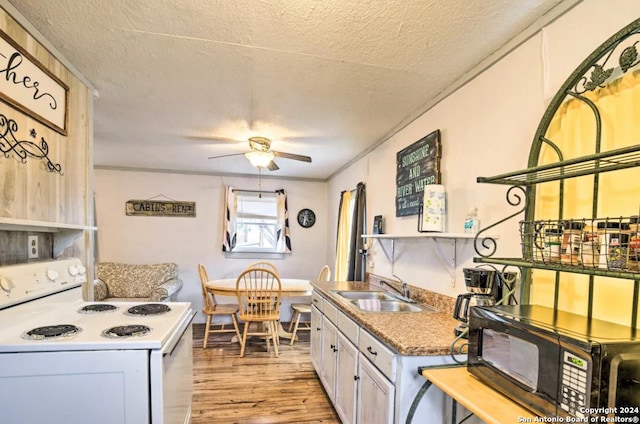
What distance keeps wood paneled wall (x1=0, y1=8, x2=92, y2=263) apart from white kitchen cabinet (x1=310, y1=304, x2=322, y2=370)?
1.85 m

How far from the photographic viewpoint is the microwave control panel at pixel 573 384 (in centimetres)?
81

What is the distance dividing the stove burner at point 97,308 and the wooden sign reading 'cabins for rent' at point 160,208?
10.6ft

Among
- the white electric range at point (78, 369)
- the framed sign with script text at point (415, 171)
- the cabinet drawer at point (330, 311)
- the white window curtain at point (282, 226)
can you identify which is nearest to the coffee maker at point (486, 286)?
the framed sign with script text at point (415, 171)

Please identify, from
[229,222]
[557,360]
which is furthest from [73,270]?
[229,222]

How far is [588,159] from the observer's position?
37.9 inches

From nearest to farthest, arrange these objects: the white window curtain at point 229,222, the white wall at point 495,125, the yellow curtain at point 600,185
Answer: the yellow curtain at point 600,185 → the white wall at point 495,125 → the white window curtain at point 229,222

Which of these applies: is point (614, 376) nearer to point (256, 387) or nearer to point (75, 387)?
point (75, 387)

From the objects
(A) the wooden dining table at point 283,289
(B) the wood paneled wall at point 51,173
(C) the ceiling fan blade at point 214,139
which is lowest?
(A) the wooden dining table at point 283,289

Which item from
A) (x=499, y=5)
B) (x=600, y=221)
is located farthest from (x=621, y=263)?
(x=499, y=5)

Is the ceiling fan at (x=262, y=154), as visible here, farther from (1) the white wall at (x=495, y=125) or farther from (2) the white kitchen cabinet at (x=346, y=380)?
(2) the white kitchen cabinet at (x=346, y=380)

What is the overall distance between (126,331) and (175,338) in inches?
→ 8.5

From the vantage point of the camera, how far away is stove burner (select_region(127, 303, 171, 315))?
5.76ft

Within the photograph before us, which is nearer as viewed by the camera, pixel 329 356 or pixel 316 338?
pixel 329 356

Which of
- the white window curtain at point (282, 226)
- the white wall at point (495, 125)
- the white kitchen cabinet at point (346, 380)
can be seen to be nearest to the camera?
the white wall at point (495, 125)
